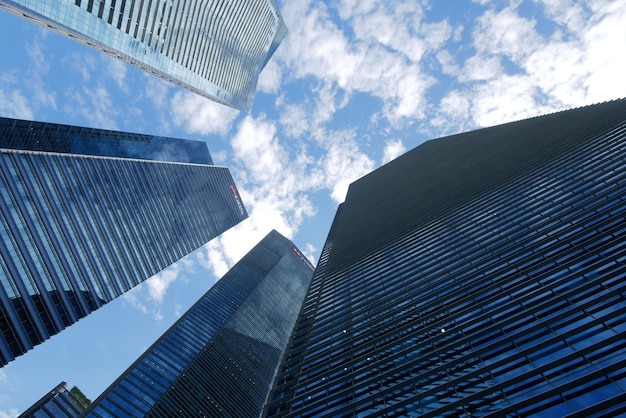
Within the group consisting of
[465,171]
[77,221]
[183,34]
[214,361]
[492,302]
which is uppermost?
[183,34]

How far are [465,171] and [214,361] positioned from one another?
281 feet

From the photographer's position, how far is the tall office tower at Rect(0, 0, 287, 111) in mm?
73812

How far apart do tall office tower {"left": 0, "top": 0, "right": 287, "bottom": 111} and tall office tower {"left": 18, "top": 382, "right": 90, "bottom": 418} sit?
8924 cm

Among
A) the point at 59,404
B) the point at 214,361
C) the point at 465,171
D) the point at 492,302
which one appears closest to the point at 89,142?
the point at 214,361

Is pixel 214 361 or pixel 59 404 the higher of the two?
pixel 59 404

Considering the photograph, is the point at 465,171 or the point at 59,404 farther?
the point at 59,404

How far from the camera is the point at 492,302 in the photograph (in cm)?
3275

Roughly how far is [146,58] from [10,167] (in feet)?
128

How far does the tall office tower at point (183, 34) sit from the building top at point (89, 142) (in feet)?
74.1

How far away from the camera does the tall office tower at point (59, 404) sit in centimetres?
10076

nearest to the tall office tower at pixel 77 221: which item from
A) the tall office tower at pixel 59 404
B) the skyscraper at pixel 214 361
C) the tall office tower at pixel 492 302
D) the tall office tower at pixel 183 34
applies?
the skyscraper at pixel 214 361

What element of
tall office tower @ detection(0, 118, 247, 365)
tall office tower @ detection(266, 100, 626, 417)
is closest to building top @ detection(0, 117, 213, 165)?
tall office tower @ detection(0, 118, 247, 365)

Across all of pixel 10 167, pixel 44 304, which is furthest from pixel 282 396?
pixel 10 167

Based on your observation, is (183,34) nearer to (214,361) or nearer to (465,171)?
(465,171)
